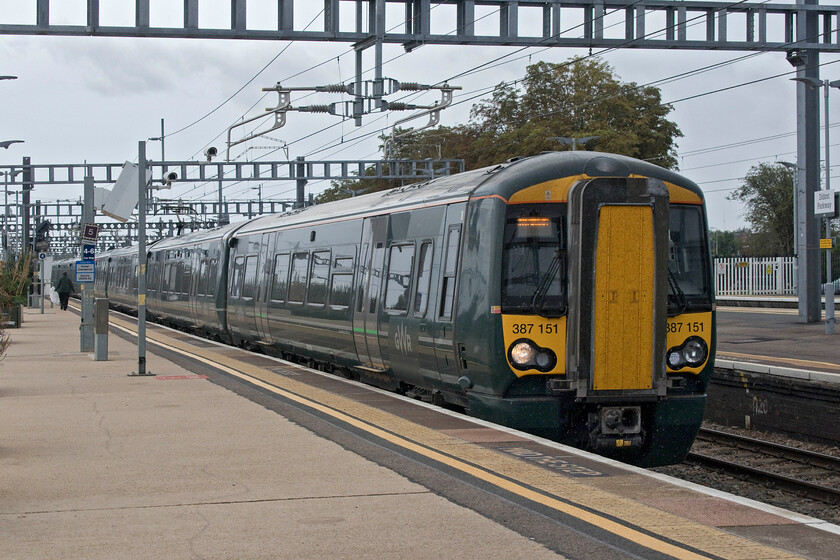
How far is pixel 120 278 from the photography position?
153 feet

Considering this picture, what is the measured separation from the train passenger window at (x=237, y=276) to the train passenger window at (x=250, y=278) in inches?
12.6

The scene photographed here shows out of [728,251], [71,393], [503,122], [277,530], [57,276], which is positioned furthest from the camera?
[728,251]

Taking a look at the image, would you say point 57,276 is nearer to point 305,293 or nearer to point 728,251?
point 305,293

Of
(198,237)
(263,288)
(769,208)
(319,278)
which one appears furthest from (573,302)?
(769,208)

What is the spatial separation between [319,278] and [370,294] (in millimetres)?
2804

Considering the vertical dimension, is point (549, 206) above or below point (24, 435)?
above

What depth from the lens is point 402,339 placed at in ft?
42.1

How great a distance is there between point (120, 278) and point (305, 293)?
31139 mm

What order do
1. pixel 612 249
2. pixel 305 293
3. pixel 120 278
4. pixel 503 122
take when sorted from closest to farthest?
pixel 612 249 < pixel 305 293 < pixel 120 278 < pixel 503 122

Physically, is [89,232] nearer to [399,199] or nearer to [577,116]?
[399,199]

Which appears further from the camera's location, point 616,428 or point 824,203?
point 824,203

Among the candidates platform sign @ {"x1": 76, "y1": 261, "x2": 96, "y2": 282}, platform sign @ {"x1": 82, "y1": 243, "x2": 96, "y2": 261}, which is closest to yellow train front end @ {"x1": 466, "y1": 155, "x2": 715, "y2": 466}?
platform sign @ {"x1": 76, "y1": 261, "x2": 96, "y2": 282}

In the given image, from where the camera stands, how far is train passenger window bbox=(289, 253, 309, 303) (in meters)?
17.8

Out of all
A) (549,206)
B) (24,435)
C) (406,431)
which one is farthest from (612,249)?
(24,435)
